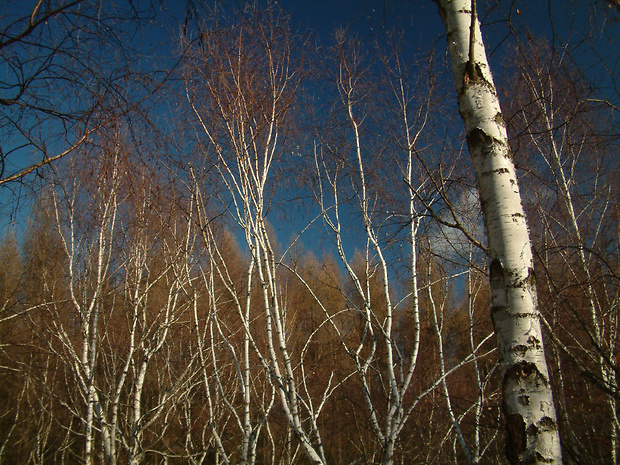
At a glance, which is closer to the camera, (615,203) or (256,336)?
(615,203)

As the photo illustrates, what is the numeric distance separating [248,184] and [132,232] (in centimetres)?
276

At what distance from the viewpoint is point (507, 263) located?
1.41 meters

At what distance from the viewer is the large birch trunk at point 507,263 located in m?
1.26

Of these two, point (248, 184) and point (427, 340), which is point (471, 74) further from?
point (427, 340)

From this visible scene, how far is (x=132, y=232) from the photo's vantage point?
5211mm

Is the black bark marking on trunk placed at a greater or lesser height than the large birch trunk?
lesser

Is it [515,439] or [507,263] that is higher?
[507,263]

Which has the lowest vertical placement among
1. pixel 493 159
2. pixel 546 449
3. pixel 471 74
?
pixel 546 449

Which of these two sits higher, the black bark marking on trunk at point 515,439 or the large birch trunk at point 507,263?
the large birch trunk at point 507,263

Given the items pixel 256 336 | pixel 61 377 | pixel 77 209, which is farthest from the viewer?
pixel 61 377

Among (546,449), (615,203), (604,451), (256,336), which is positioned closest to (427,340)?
(604,451)

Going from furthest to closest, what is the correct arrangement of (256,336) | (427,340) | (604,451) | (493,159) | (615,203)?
(427,340), (256,336), (604,451), (615,203), (493,159)

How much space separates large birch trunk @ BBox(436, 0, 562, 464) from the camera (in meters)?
1.26

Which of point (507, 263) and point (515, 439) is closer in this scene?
point (515, 439)
